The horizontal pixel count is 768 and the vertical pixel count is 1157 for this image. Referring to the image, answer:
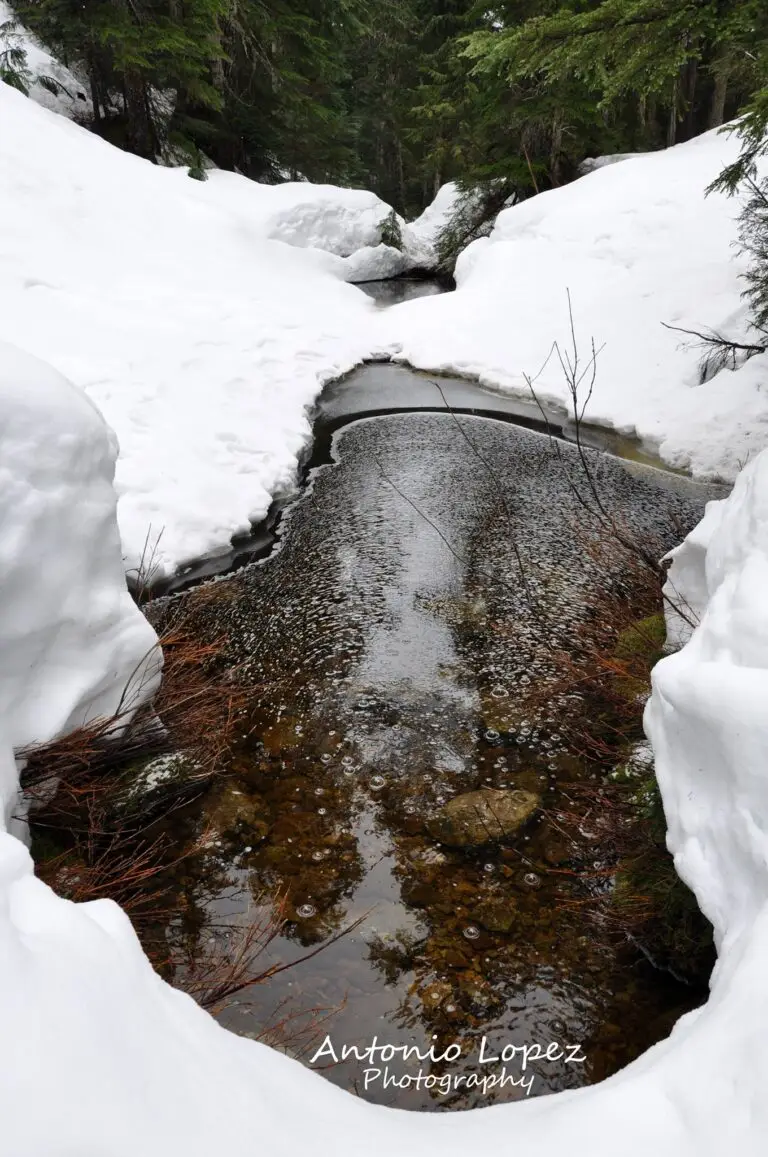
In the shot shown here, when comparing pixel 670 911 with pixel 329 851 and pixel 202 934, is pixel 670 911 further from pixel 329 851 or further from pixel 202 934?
pixel 202 934

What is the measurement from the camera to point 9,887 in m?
1.91

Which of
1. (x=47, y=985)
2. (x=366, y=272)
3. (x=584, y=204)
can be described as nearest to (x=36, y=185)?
(x=366, y=272)

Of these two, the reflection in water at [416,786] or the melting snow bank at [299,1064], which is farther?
the reflection in water at [416,786]

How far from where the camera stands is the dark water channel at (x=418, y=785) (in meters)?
3.02

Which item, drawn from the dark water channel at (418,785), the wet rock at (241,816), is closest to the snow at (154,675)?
the dark water channel at (418,785)

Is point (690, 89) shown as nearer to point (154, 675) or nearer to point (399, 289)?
point (399, 289)

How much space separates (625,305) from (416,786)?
10648 millimetres

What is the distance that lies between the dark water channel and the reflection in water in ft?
0.04

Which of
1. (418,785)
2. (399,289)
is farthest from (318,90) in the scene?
(418,785)

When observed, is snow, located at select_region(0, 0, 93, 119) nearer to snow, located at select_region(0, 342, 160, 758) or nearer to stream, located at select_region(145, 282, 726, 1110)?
stream, located at select_region(145, 282, 726, 1110)

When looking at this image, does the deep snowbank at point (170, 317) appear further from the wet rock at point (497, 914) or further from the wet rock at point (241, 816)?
the wet rock at point (497, 914)

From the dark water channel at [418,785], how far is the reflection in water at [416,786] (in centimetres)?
1

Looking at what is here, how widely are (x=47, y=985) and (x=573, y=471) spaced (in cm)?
790

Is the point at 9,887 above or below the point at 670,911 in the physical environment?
above
